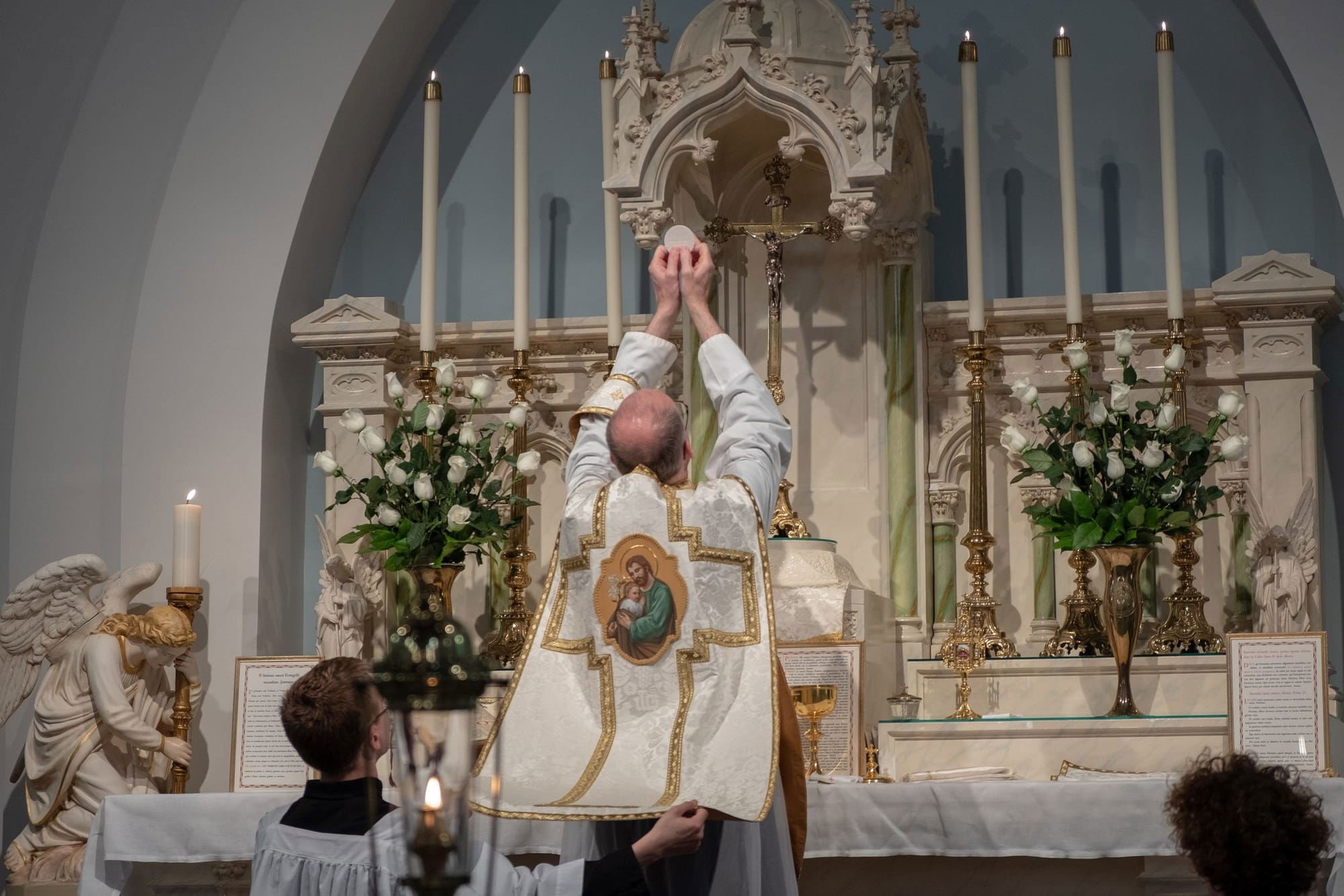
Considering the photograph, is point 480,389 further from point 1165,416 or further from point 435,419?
point 1165,416

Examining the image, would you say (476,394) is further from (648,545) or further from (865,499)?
(648,545)

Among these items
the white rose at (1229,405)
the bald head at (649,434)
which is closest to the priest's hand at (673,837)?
the bald head at (649,434)

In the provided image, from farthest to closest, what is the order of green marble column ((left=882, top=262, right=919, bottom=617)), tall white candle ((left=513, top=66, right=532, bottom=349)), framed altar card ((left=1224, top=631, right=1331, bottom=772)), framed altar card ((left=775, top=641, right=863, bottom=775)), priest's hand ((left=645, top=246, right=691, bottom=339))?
tall white candle ((left=513, top=66, right=532, bottom=349)), green marble column ((left=882, top=262, right=919, bottom=617)), framed altar card ((left=775, top=641, right=863, bottom=775)), framed altar card ((left=1224, top=631, right=1331, bottom=772)), priest's hand ((left=645, top=246, right=691, bottom=339))

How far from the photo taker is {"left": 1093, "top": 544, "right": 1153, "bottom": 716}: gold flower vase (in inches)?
217

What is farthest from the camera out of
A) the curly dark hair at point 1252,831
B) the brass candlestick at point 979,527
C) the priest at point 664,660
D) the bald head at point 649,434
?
the brass candlestick at point 979,527

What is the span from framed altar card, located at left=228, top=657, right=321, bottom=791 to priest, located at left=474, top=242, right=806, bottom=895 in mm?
1738

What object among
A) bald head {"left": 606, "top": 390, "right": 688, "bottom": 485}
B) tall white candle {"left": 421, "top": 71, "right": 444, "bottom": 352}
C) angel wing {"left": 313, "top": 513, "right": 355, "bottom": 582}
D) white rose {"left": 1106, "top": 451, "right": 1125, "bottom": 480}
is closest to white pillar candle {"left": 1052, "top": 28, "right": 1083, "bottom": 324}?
white rose {"left": 1106, "top": 451, "right": 1125, "bottom": 480}

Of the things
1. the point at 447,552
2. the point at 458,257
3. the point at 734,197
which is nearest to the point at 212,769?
the point at 447,552

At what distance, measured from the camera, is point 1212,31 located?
23.0 ft

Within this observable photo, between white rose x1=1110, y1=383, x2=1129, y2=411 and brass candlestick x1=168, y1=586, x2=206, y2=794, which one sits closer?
white rose x1=1110, y1=383, x2=1129, y2=411

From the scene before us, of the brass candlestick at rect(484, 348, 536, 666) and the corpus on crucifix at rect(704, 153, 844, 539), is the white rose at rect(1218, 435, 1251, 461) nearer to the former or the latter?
the corpus on crucifix at rect(704, 153, 844, 539)

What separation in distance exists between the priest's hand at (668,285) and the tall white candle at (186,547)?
2517mm

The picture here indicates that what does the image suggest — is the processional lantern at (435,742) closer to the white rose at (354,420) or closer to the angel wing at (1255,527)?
the white rose at (354,420)

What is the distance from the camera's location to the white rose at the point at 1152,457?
18.3ft
